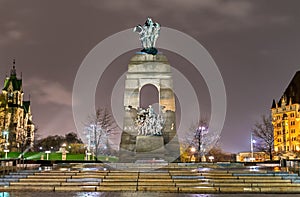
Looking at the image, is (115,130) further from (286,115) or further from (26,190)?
(286,115)

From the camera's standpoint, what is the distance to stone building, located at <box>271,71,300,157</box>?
11172 cm

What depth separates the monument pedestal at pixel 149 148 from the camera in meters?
33.9

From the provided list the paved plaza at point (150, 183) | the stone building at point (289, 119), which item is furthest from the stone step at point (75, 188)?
the stone building at point (289, 119)

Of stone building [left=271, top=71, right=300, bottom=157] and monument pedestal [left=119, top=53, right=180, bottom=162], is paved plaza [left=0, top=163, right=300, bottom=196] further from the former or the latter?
stone building [left=271, top=71, right=300, bottom=157]

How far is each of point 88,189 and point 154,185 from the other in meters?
3.07

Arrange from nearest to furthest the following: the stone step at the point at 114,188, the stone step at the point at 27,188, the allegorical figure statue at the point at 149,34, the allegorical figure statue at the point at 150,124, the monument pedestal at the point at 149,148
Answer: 1. the stone step at the point at 114,188
2. the stone step at the point at 27,188
3. the monument pedestal at the point at 149,148
4. the allegorical figure statue at the point at 150,124
5. the allegorical figure statue at the point at 149,34

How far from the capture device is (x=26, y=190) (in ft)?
60.0

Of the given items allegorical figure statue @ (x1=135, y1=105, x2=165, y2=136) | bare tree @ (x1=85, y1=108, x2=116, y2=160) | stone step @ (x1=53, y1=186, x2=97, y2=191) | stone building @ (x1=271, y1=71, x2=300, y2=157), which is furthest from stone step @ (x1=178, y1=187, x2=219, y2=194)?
stone building @ (x1=271, y1=71, x2=300, y2=157)

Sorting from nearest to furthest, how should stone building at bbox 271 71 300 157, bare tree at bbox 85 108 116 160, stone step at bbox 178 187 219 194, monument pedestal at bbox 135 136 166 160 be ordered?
stone step at bbox 178 187 219 194 < monument pedestal at bbox 135 136 166 160 < bare tree at bbox 85 108 116 160 < stone building at bbox 271 71 300 157

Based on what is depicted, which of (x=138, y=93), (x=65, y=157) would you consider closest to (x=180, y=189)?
(x=138, y=93)

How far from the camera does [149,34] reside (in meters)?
39.3

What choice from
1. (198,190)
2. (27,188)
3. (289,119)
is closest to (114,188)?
(198,190)

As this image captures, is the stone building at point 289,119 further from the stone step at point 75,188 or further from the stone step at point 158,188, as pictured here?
the stone step at point 75,188

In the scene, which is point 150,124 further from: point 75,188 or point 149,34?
point 75,188
